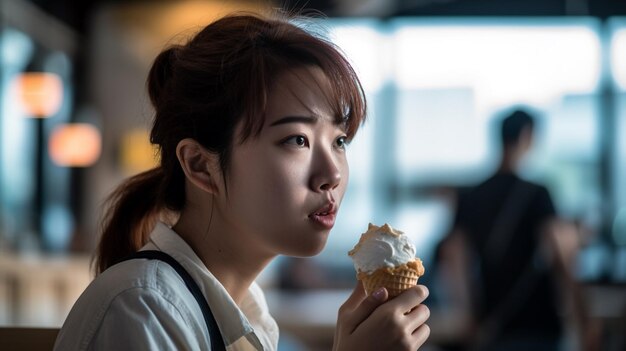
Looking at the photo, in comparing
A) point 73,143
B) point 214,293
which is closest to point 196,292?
point 214,293

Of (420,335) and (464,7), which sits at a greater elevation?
(464,7)

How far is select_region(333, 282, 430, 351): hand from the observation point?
1.13 m

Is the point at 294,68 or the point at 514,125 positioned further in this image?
the point at 514,125

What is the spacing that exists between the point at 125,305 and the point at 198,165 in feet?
0.88

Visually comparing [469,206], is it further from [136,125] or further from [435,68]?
[136,125]

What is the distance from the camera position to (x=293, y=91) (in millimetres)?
1196

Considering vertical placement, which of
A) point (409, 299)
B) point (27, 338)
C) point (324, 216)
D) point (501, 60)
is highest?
point (501, 60)

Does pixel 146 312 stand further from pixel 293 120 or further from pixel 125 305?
pixel 293 120

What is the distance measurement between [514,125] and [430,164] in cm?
605

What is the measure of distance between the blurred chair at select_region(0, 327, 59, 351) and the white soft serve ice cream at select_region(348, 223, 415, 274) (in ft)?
1.74

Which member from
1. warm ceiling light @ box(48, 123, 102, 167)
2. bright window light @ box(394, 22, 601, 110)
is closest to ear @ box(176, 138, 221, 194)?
warm ceiling light @ box(48, 123, 102, 167)

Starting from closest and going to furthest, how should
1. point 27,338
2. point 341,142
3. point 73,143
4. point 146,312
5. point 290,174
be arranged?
1. point 146,312
2. point 290,174
3. point 341,142
4. point 27,338
5. point 73,143

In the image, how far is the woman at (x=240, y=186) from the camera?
110cm

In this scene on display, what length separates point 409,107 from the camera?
9922 mm
